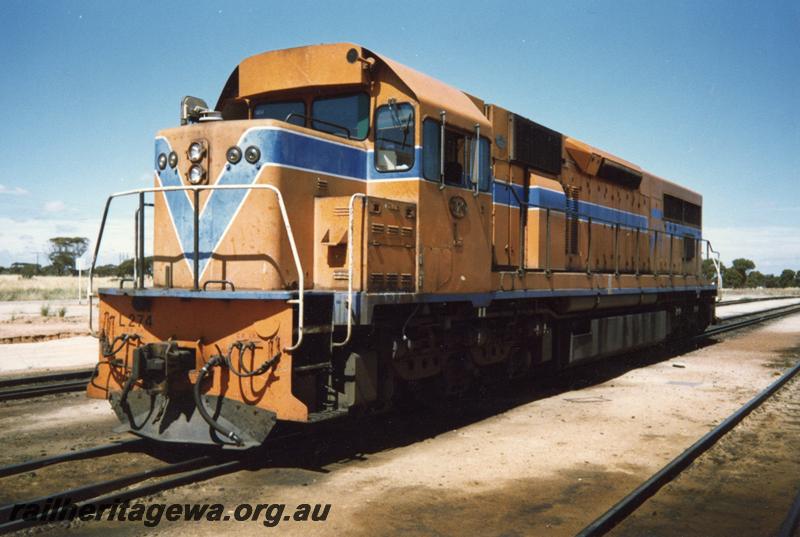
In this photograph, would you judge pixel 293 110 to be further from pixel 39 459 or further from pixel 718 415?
pixel 718 415

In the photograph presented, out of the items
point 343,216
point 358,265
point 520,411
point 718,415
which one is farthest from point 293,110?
point 718,415

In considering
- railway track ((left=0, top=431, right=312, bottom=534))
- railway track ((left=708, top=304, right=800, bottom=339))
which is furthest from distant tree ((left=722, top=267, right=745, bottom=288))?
railway track ((left=0, top=431, right=312, bottom=534))

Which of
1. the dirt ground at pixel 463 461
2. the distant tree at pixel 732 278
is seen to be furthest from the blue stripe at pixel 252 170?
the distant tree at pixel 732 278

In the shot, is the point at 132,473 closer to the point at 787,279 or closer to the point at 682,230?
the point at 682,230

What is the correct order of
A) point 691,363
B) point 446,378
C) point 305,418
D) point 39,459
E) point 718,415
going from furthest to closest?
point 691,363, point 718,415, point 446,378, point 39,459, point 305,418

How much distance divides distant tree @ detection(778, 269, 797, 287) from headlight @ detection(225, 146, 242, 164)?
129 m

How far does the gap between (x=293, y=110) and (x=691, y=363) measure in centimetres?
1039

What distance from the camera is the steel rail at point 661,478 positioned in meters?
4.77

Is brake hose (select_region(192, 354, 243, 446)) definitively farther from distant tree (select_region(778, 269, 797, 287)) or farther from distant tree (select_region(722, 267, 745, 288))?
distant tree (select_region(778, 269, 797, 287))

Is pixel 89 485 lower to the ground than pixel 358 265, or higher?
lower

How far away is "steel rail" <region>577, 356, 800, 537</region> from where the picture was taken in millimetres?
4766

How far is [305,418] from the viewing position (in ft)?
19.2

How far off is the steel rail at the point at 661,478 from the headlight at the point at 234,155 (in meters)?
4.31

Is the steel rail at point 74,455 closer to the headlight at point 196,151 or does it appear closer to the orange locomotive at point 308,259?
the orange locomotive at point 308,259
